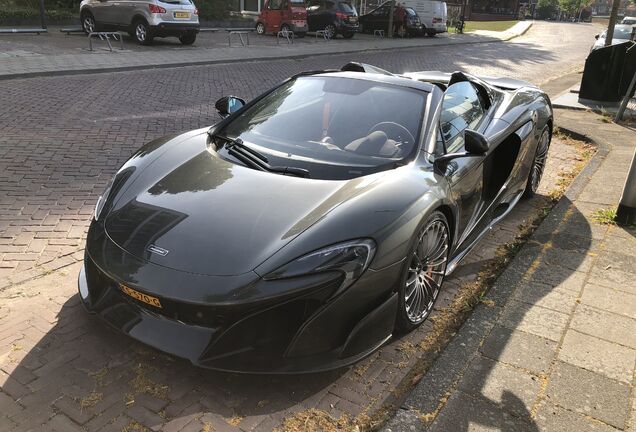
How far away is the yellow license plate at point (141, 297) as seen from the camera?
96.0 inches

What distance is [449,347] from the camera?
2.95m

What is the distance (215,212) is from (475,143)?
5.56 feet

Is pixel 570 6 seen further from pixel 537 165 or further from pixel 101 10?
pixel 537 165

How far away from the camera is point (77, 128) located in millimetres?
7262

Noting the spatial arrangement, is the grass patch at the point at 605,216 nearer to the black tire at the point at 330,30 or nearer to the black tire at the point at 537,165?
the black tire at the point at 537,165

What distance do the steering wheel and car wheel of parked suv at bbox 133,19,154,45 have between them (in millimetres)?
15050

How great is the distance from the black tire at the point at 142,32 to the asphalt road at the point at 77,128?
3.92 metres

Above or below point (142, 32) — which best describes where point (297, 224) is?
below

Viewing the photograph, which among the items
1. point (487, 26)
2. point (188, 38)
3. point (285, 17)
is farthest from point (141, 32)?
point (487, 26)

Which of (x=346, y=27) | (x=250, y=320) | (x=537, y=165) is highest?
(x=346, y=27)

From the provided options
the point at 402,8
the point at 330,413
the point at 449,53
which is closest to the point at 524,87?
the point at 330,413

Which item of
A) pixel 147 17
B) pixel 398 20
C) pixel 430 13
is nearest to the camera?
pixel 147 17

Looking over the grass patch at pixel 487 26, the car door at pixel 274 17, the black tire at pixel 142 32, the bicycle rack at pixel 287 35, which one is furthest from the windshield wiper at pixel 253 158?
the grass patch at pixel 487 26

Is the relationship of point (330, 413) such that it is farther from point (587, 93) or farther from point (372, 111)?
point (587, 93)
